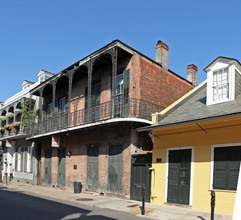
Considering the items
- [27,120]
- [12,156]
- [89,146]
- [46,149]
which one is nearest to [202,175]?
[89,146]

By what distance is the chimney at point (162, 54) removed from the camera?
17219 millimetres

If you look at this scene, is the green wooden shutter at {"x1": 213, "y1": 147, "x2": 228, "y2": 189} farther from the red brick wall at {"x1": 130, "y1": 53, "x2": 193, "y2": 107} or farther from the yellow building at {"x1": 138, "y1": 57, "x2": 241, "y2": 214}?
the red brick wall at {"x1": 130, "y1": 53, "x2": 193, "y2": 107}

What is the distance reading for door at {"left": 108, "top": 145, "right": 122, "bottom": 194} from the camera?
46.5ft

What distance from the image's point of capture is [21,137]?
2575cm

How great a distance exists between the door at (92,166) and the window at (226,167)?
24.8 ft

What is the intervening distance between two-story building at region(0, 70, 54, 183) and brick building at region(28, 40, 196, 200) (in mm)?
4030

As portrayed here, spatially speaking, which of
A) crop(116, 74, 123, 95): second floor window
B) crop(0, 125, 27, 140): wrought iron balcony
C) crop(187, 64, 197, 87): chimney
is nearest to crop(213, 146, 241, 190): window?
crop(116, 74, 123, 95): second floor window

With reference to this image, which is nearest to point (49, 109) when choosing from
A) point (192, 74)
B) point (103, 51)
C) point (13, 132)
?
point (13, 132)

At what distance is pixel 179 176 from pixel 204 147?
1.71 meters

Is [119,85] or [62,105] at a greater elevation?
[119,85]

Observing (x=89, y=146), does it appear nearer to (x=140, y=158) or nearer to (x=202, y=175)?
(x=140, y=158)

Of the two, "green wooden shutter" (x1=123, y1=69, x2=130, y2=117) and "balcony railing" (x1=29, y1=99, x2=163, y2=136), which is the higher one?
"green wooden shutter" (x1=123, y1=69, x2=130, y2=117)

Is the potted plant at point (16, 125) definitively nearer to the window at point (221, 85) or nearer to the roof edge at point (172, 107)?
the roof edge at point (172, 107)

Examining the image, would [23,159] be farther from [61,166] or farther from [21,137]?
[61,166]
